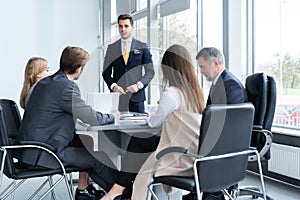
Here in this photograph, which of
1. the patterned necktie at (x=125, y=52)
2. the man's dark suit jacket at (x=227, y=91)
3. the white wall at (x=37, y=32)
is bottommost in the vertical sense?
the man's dark suit jacket at (x=227, y=91)

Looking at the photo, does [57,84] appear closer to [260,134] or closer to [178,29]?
[260,134]

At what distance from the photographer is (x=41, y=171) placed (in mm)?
2799

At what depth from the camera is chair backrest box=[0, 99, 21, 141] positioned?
3.24 meters

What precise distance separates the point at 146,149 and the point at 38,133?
2.83 feet

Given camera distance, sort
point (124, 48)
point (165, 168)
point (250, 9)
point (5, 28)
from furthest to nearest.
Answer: point (5, 28) → point (250, 9) → point (124, 48) → point (165, 168)

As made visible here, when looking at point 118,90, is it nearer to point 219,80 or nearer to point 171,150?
point 219,80

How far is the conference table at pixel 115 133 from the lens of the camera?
9.49 feet

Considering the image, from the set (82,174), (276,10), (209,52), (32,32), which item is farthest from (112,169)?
(32,32)

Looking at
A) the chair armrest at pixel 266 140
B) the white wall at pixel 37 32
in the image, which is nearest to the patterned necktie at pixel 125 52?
the chair armrest at pixel 266 140

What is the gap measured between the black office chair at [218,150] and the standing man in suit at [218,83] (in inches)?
27.7

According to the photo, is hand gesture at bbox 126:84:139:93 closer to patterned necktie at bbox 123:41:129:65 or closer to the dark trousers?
patterned necktie at bbox 123:41:129:65

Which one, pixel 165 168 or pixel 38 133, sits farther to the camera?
pixel 38 133

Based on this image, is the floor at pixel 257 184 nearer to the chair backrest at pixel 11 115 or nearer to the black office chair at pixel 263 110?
the black office chair at pixel 263 110

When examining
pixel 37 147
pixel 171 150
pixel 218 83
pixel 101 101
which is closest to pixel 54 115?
pixel 37 147
